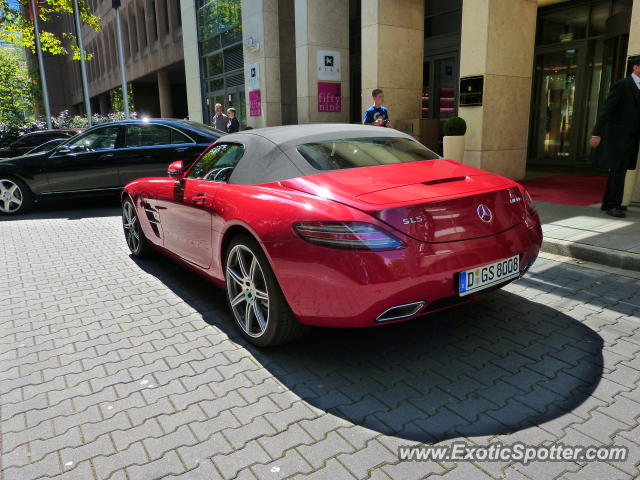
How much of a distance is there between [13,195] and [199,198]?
7.32 meters

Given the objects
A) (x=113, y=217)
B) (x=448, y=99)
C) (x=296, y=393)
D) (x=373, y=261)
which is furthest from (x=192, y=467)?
(x=448, y=99)

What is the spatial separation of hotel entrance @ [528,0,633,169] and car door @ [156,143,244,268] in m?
10.9

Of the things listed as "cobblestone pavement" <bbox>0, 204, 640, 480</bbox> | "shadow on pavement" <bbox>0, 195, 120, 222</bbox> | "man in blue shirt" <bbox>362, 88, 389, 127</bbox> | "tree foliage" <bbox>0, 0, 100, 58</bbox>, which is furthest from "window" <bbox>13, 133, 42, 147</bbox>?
"cobblestone pavement" <bbox>0, 204, 640, 480</bbox>

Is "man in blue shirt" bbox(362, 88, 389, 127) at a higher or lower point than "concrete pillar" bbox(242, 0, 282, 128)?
lower

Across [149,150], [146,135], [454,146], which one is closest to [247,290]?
[149,150]

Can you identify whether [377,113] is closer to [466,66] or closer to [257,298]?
[466,66]

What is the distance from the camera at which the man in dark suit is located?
6.65 m

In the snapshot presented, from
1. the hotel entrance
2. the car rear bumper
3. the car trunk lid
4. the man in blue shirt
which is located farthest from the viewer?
Answer: the hotel entrance

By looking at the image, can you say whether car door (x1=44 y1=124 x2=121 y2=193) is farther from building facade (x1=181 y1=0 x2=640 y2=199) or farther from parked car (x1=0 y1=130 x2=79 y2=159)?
parked car (x1=0 y1=130 x2=79 y2=159)

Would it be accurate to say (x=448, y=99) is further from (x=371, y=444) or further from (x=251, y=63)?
(x=371, y=444)

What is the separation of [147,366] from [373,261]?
1.66 meters

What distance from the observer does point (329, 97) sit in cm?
1468

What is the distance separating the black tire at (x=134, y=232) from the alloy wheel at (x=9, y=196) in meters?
4.82

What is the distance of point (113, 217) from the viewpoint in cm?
895
